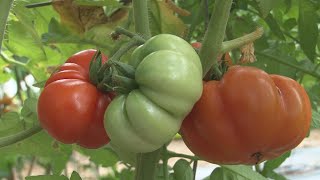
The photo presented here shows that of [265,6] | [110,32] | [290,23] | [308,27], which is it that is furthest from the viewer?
[290,23]

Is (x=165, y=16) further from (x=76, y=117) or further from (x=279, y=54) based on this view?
(x=76, y=117)

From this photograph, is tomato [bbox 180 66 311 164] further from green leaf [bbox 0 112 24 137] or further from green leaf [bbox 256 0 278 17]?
green leaf [bbox 0 112 24 137]

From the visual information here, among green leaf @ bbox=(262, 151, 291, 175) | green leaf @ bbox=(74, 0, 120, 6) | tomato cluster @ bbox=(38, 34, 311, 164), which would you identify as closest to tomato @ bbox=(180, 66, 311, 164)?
tomato cluster @ bbox=(38, 34, 311, 164)

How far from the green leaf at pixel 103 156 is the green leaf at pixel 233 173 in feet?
0.89

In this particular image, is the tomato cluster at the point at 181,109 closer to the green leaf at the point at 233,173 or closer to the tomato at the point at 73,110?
the tomato at the point at 73,110

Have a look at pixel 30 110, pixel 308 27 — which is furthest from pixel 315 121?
pixel 30 110

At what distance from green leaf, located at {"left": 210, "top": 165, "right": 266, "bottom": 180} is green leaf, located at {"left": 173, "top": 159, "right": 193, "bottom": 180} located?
0.13ft

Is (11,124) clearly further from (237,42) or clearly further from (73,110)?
(237,42)

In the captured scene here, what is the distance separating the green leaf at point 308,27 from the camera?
956 mm

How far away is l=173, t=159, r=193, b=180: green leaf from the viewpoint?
3.22 ft

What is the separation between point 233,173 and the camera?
994 millimetres

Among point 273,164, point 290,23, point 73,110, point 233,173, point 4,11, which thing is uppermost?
point 4,11

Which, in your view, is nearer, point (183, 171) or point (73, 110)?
point (73, 110)

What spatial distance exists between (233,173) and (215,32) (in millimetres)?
418
